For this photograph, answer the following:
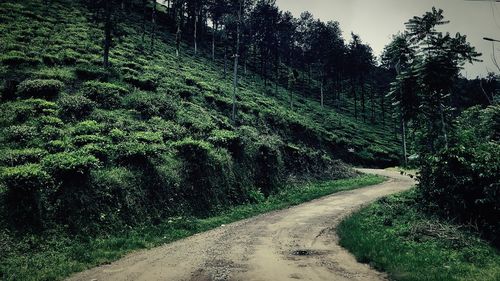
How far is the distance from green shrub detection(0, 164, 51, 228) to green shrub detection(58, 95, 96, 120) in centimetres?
903

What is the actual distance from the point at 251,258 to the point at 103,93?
779 inches

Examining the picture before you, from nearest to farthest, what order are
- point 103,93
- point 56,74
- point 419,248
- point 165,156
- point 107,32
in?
point 419,248
point 165,156
point 103,93
point 56,74
point 107,32

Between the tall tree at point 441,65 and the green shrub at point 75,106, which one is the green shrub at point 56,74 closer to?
the green shrub at point 75,106

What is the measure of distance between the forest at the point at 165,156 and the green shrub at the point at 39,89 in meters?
0.10

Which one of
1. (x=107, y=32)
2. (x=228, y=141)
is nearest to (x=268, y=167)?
(x=228, y=141)

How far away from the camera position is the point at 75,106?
21.9 meters

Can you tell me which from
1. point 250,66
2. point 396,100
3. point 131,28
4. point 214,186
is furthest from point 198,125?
point 250,66

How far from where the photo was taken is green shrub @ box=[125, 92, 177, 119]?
25547 mm

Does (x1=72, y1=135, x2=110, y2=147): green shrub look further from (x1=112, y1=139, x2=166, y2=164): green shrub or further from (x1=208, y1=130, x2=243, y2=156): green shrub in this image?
(x1=208, y1=130, x2=243, y2=156): green shrub

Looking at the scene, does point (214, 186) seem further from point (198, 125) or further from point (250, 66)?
point (250, 66)

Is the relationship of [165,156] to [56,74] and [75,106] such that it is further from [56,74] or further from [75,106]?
[56,74]

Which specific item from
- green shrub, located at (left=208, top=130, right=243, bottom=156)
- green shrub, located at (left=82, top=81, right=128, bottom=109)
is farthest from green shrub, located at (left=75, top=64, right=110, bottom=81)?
green shrub, located at (left=208, top=130, right=243, bottom=156)

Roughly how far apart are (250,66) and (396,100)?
1811 inches

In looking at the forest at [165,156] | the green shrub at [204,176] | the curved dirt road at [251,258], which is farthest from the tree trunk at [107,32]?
the curved dirt road at [251,258]
